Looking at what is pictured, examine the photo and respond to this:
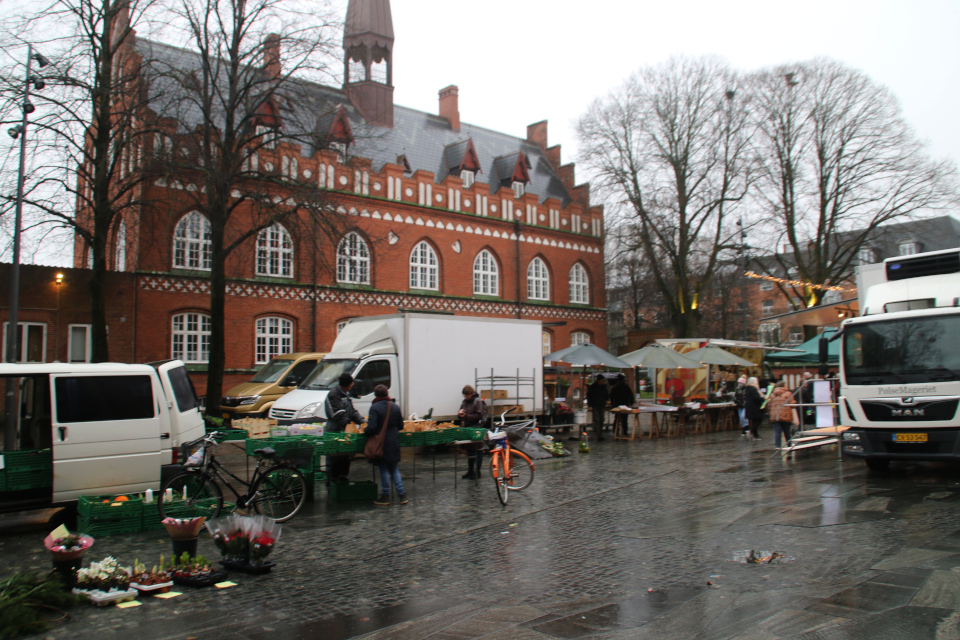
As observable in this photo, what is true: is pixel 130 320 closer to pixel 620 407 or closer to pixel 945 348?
pixel 620 407

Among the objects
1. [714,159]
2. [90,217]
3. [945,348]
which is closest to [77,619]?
[945,348]

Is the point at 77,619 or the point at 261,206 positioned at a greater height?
the point at 261,206

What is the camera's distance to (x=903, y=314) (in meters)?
11.3

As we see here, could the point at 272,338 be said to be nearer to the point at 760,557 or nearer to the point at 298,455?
the point at 298,455

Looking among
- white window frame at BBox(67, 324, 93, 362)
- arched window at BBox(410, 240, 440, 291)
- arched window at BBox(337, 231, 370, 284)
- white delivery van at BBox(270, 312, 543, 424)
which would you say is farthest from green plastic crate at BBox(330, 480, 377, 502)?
arched window at BBox(410, 240, 440, 291)

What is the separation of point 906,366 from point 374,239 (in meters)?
21.5

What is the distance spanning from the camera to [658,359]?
69.2 ft

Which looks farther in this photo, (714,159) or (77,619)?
(714,159)

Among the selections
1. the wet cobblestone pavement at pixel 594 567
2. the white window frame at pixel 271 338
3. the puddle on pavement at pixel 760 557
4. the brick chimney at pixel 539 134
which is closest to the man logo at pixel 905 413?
the wet cobblestone pavement at pixel 594 567

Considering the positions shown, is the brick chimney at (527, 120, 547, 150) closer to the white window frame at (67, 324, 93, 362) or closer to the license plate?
the white window frame at (67, 324, 93, 362)

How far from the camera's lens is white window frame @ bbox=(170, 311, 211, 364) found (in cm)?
2630

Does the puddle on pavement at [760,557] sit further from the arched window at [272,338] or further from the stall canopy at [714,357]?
the arched window at [272,338]

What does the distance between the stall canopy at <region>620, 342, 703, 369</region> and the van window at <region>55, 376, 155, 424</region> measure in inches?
573

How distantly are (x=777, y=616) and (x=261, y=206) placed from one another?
1808 centimetres
